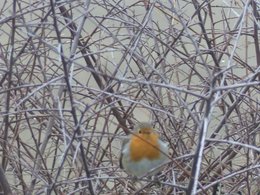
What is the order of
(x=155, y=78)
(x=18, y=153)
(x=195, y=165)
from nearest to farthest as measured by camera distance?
(x=195, y=165), (x=18, y=153), (x=155, y=78)

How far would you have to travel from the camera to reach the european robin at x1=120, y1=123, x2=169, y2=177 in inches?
110

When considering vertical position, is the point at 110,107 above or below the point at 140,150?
above

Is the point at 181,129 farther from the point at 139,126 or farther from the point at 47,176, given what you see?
the point at 47,176

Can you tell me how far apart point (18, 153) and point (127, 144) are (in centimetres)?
49

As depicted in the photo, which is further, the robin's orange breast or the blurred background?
the robin's orange breast

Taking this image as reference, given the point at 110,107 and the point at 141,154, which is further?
the point at 141,154

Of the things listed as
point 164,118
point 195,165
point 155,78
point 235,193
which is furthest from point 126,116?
point 195,165

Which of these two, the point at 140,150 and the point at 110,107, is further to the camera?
the point at 140,150

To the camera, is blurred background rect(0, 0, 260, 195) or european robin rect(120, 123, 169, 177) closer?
blurred background rect(0, 0, 260, 195)

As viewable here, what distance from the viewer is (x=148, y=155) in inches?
113

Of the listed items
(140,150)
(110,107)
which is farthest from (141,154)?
(110,107)

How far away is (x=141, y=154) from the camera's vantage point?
9.52 ft

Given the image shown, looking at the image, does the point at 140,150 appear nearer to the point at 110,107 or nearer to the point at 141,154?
the point at 141,154

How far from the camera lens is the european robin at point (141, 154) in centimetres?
279
